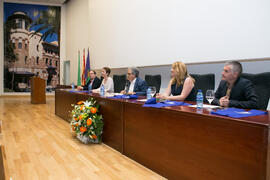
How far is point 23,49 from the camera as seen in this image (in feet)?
33.9

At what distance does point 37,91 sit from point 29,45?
3219 mm

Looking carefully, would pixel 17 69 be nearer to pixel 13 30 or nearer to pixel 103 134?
pixel 13 30

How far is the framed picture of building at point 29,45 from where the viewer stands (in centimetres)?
1015

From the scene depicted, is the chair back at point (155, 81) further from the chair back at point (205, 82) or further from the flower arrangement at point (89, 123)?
the flower arrangement at point (89, 123)

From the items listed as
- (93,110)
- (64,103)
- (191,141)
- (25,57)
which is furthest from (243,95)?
(25,57)

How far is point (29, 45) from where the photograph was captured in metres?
10.4

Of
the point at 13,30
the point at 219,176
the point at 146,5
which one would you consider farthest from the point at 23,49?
the point at 219,176

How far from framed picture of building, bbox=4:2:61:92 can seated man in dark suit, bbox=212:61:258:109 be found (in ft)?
31.9

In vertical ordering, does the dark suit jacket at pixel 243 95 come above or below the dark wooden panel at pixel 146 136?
above

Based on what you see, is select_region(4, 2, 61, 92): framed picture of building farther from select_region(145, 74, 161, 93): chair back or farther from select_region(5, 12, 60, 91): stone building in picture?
select_region(145, 74, 161, 93): chair back

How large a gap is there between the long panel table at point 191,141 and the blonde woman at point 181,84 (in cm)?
72

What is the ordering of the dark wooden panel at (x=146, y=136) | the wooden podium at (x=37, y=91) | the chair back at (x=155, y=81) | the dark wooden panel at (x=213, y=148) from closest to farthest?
the dark wooden panel at (x=213, y=148), the dark wooden panel at (x=146, y=136), the chair back at (x=155, y=81), the wooden podium at (x=37, y=91)

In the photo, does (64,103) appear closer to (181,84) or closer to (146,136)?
(181,84)

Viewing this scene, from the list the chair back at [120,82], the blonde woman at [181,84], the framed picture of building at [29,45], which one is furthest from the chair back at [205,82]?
the framed picture of building at [29,45]
